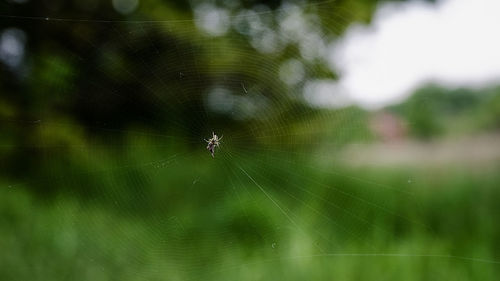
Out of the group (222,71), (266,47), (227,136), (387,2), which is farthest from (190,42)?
(387,2)

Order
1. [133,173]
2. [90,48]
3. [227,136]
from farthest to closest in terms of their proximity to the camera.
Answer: [90,48], [133,173], [227,136]

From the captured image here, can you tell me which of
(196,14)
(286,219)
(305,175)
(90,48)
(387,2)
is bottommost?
A: (286,219)

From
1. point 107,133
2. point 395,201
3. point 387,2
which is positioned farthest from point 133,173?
point 387,2

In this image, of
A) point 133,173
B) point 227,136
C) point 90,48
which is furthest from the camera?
point 90,48

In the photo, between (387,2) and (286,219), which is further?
(387,2)

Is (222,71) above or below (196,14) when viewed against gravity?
below

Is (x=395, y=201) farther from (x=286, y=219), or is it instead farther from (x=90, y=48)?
(x=90, y=48)
